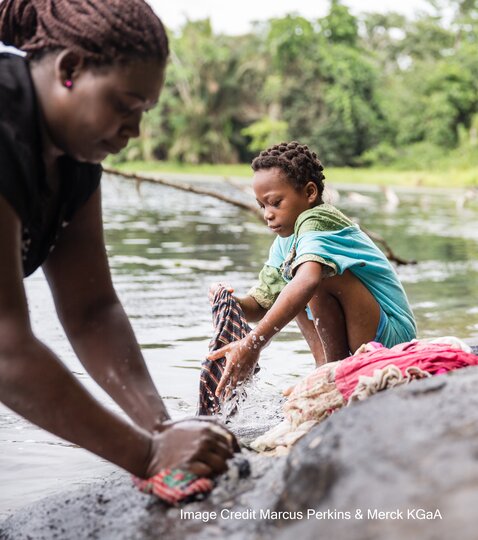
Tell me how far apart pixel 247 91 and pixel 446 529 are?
42.5 metres

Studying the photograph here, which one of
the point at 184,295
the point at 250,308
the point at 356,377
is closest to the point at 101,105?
the point at 356,377

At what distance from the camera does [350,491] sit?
1441 millimetres

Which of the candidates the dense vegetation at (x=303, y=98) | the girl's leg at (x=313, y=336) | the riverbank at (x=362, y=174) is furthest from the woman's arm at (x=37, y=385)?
the dense vegetation at (x=303, y=98)

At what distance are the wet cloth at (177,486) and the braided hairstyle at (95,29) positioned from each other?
0.86 metres

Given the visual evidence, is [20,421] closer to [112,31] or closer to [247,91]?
[112,31]

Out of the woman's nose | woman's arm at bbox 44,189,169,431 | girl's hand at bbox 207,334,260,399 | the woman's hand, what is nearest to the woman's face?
the woman's nose

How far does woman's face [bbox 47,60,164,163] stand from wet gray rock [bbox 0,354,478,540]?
0.76m

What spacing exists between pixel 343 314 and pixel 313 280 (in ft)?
1.13

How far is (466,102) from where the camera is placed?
123ft

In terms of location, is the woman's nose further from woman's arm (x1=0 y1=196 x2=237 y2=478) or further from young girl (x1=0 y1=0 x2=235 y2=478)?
woman's arm (x1=0 y1=196 x2=237 y2=478)

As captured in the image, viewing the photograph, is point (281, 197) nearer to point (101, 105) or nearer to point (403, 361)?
point (403, 361)

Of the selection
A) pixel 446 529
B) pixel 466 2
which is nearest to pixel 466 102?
pixel 466 2

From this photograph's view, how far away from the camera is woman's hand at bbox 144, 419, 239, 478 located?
175 centimetres

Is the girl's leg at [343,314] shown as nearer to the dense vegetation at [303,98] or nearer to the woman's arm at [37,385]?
the woman's arm at [37,385]
